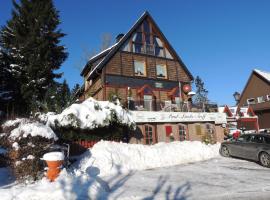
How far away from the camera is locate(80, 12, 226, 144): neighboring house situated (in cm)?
1877

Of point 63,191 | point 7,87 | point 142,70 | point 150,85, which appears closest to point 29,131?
point 63,191

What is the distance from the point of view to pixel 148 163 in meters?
13.8

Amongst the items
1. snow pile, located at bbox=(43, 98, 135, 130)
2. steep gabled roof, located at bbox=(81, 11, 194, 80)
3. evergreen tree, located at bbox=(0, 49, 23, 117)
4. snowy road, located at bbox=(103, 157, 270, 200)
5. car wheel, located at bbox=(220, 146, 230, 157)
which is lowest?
snowy road, located at bbox=(103, 157, 270, 200)

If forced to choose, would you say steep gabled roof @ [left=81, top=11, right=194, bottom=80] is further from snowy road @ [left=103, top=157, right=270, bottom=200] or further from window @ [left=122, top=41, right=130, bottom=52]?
snowy road @ [left=103, top=157, right=270, bottom=200]

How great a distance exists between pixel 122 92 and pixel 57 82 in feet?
24.2

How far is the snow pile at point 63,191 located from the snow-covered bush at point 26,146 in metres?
1.99

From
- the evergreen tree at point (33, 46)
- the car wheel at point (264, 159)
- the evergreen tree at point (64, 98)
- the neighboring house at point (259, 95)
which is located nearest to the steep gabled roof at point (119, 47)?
the evergreen tree at point (33, 46)

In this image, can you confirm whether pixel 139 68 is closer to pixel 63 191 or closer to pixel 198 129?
pixel 198 129

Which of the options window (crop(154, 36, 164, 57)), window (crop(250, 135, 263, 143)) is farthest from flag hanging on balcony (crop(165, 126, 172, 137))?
window (crop(154, 36, 164, 57))

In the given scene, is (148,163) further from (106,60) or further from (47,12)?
(47,12)

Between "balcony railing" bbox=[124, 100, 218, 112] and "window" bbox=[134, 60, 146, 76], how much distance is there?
128 inches

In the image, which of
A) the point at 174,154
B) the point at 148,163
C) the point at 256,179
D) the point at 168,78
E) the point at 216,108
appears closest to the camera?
the point at 256,179

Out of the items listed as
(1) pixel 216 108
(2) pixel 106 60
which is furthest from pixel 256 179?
(2) pixel 106 60

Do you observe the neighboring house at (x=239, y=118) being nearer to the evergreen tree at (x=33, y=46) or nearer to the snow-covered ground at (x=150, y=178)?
the snow-covered ground at (x=150, y=178)
